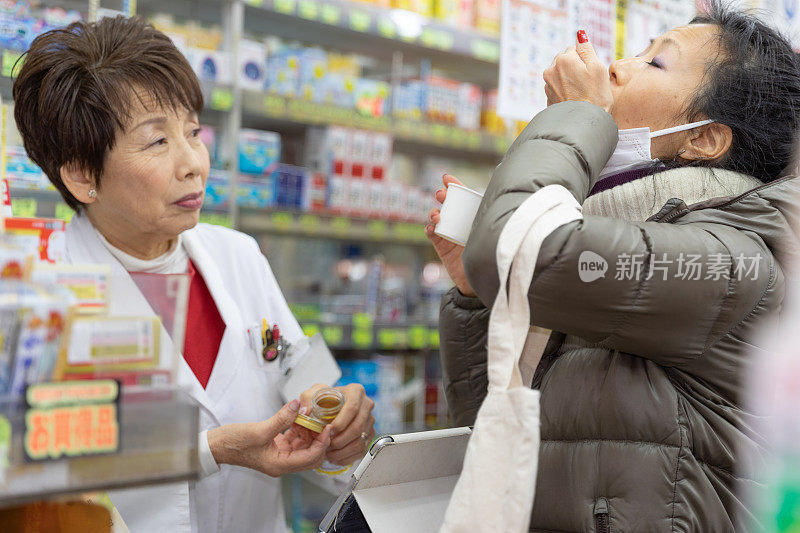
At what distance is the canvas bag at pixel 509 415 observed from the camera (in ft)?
2.82

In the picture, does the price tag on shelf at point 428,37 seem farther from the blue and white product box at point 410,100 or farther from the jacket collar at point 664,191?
the jacket collar at point 664,191

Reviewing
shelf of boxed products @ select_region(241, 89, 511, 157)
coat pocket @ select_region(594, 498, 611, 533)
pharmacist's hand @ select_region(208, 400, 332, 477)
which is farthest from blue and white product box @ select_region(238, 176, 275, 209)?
coat pocket @ select_region(594, 498, 611, 533)

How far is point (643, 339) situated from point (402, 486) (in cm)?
48

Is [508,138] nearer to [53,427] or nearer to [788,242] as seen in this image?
[788,242]

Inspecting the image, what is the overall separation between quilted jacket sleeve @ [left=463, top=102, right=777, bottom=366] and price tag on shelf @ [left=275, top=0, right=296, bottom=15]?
2.21 meters

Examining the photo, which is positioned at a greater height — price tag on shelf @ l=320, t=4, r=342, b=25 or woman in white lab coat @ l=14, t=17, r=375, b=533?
price tag on shelf @ l=320, t=4, r=342, b=25

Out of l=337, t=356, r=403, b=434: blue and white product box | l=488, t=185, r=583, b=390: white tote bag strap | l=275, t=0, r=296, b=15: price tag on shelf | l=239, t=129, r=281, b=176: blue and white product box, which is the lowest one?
l=337, t=356, r=403, b=434: blue and white product box

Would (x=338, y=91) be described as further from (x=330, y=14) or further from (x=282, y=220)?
(x=282, y=220)

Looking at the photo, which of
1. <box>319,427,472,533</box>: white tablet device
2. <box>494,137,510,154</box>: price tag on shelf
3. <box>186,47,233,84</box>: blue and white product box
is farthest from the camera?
<box>494,137,510,154</box>: price tag on shelf

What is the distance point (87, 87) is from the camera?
4.62 ft

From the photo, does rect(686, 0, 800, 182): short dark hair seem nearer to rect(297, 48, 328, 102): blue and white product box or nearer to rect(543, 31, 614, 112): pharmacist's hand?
rect(543, 31, 614, 112): pharmacist's hand

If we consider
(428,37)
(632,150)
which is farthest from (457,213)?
(428,37)

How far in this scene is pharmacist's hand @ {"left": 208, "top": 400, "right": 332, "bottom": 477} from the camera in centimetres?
135

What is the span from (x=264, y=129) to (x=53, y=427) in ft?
10.0
